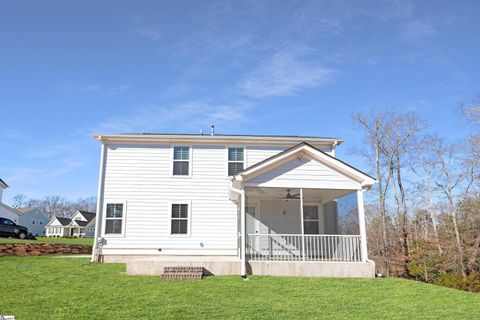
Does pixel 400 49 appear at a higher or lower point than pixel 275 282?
higher

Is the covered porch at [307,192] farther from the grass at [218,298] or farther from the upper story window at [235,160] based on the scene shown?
the upper story window at [235,160]

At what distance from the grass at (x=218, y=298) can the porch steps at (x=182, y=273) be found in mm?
337

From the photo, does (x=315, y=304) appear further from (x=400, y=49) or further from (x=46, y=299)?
(x=400, y=49)

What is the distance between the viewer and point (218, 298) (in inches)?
310

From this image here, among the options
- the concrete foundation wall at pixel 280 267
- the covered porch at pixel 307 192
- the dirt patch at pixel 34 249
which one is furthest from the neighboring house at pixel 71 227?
the concrete foundation wall at pixel 280 267

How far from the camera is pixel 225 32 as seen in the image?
12.2m

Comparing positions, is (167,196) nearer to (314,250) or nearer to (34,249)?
(314,250)

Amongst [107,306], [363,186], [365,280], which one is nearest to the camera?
[107,306]

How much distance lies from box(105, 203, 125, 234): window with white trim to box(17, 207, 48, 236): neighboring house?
5703 cm

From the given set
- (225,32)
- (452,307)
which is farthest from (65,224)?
(452,307)

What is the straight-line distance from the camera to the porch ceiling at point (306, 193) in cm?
1249

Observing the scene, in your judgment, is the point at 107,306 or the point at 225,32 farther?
the point at 225,32

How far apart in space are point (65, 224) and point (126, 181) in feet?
195

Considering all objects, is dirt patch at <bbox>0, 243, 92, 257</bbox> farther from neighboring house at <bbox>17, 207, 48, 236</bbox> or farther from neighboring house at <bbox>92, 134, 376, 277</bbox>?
neighboring house at <bbox>17, 207, 48, 236</bbox>
